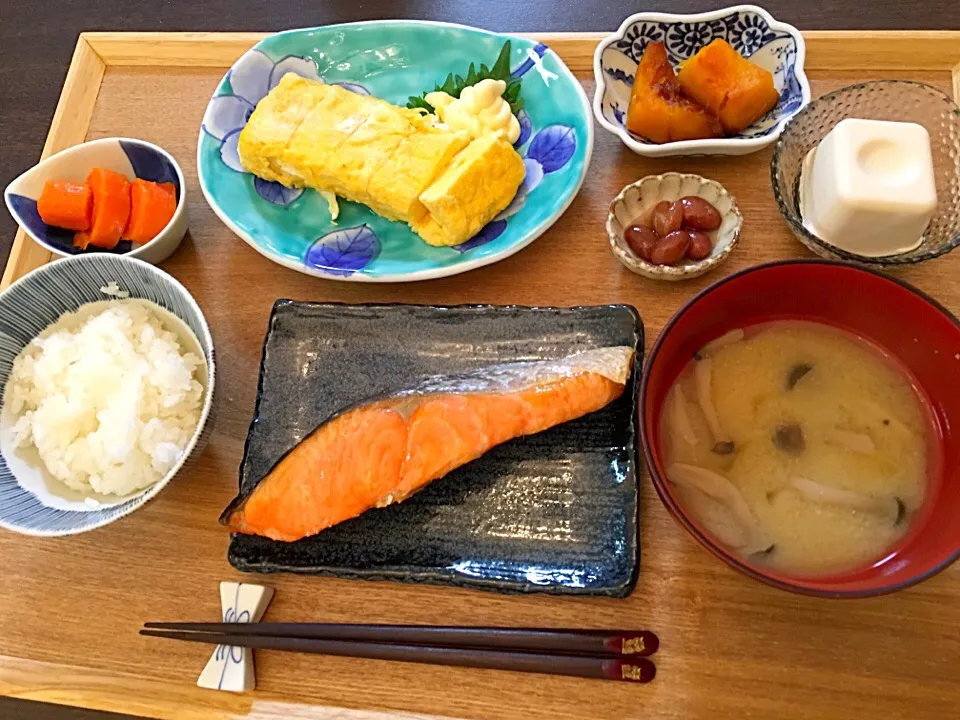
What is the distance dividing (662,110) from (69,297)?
127 centimetres

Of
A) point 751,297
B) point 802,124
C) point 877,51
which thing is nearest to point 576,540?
point 751,297

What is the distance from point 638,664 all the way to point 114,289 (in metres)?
1.21

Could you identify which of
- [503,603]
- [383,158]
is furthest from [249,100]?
[503,603]

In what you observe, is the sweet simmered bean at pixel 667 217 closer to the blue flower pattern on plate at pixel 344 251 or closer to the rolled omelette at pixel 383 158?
the rolled omelette at pixel 383 158

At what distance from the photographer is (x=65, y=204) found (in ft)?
5.16

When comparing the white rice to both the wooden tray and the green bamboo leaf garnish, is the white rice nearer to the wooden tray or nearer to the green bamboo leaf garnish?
the wooden tray

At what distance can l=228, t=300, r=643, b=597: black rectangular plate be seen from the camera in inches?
48.6

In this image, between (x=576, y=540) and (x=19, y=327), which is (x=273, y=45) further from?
(x=576, y=540)

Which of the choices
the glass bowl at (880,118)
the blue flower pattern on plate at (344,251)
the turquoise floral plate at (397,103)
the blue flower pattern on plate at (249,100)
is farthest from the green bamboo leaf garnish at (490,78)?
the glass bowl at (880,118)

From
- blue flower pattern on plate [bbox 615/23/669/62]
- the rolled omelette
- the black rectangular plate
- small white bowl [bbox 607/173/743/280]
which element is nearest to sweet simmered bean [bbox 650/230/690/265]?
small white bowl [bbox 607/173/743/280]

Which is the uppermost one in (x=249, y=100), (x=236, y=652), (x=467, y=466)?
(x=249, y=100)

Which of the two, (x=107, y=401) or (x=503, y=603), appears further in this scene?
(x=107, y=401)

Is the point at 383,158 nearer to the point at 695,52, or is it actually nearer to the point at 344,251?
the point at 344,251

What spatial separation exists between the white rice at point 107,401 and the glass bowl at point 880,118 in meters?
1.22
